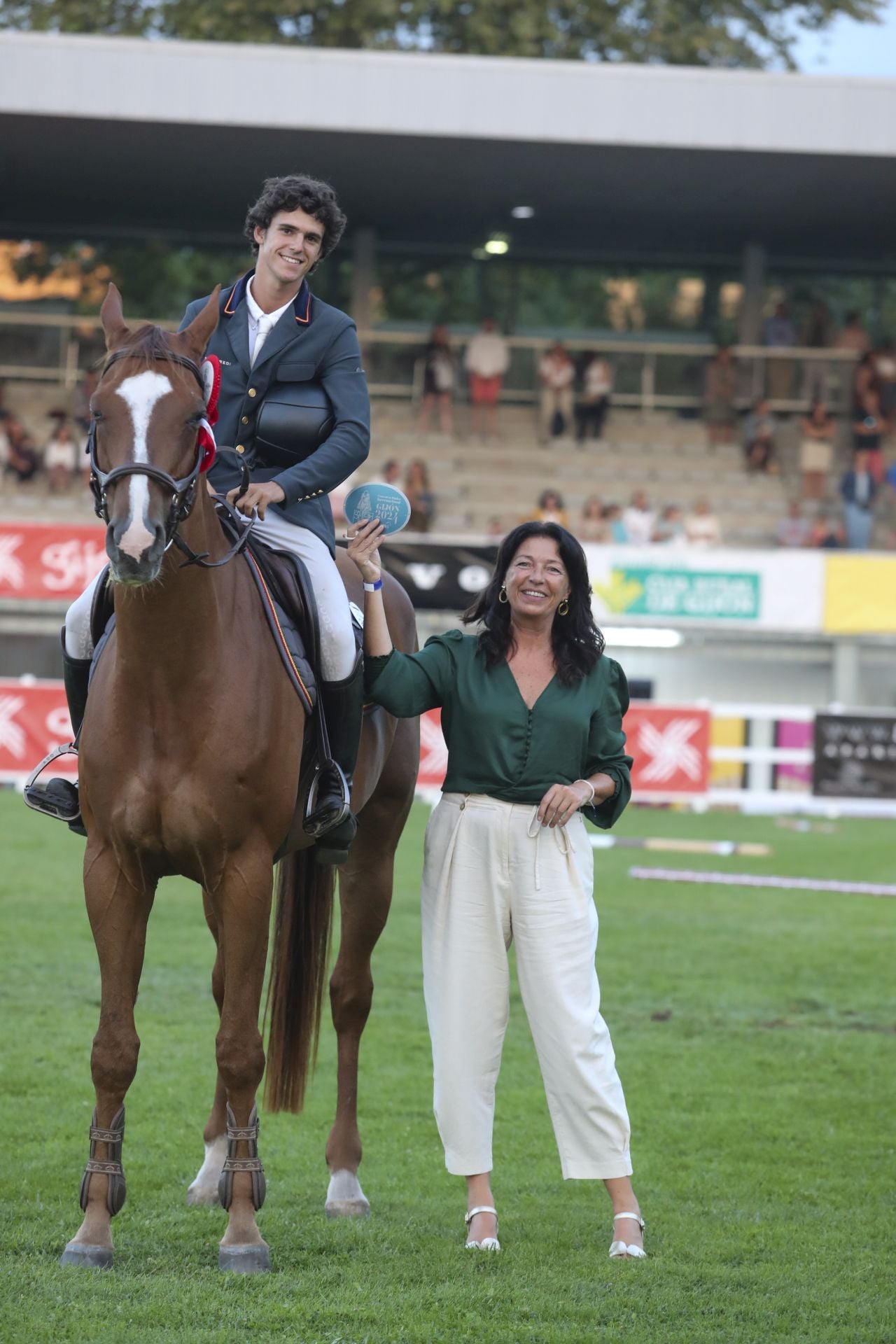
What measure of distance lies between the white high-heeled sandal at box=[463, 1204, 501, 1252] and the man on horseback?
1.25m

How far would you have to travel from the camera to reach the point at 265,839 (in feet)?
15.9

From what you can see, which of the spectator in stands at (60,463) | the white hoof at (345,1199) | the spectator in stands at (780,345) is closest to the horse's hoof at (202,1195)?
the white hoof at (345,1199)

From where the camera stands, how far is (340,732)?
5.31m

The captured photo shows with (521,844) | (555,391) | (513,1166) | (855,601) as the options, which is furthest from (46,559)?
(521,844)

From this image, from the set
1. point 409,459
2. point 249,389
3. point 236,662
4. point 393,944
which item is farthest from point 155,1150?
point 409,459

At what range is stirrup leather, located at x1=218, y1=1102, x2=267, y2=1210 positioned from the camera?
4801 mm

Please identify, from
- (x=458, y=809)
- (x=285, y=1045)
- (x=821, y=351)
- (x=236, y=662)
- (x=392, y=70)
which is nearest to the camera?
(x=236, y=662)

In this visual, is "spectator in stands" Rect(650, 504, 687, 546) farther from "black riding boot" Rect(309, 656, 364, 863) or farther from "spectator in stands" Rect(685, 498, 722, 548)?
"black riding boot" Rect(309, 656, 364, 863)

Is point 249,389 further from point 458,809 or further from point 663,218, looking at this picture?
point 663,218

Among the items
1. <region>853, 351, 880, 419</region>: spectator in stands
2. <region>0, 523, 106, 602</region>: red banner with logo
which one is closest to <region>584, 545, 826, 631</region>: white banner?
<region>853, 351, 880, 419</region>: spectator in stands

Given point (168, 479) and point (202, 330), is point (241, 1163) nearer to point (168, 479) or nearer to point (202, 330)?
point (168, 479)

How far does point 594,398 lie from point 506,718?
22.3 m

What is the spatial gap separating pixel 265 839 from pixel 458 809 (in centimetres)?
65

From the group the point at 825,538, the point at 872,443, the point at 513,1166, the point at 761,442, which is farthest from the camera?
the point at 761,442
